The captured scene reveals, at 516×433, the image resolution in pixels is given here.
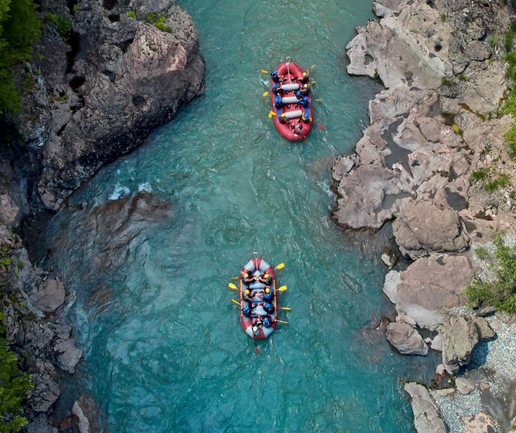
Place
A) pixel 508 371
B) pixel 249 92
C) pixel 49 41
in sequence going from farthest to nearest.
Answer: pixel 249 92 < pixel 49 41 < pixel 508 371

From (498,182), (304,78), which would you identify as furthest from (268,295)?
(498,182)

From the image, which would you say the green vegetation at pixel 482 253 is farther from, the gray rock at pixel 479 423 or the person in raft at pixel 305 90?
the person in raft at pixel 305 90

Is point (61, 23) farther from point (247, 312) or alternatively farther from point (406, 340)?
point (406, 340)

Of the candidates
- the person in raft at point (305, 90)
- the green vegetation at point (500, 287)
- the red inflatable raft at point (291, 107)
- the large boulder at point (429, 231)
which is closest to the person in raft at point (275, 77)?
the red inflatable raft at point (291, 107)

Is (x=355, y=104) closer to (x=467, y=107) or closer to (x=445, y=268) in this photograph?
(x=467, y=107)

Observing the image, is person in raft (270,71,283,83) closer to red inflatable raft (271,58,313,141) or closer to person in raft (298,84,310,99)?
red inflatable raft (271,58,313,141)

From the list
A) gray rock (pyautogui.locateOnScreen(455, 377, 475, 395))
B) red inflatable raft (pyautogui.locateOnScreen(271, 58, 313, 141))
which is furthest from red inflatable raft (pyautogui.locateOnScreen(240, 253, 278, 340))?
gray rock (pyautogui.locateOnScreen(455, 377, 475, 395))

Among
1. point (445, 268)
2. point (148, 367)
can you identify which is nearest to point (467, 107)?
point (445, 268)
